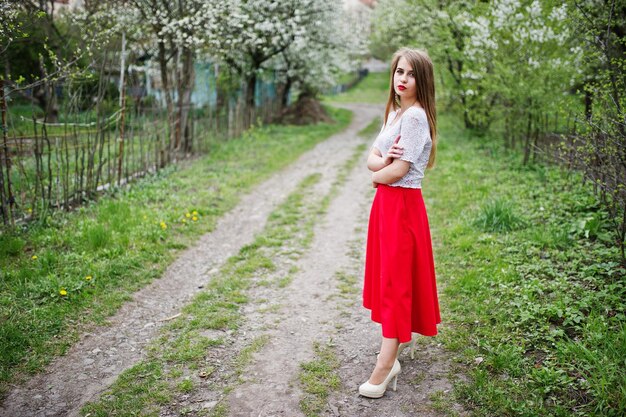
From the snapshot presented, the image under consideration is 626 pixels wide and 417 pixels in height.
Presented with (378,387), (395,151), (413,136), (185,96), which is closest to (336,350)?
(378,387)

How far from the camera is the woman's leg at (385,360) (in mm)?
3377

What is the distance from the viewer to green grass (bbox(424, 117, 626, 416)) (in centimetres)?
320

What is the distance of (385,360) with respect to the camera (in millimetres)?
3381

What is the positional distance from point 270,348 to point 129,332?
4.36ft

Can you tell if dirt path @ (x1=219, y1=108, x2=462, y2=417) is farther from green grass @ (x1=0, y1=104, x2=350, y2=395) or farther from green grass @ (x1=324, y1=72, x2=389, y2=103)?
green grass @ (x1=324, y1=72, x2=389, y2=103)

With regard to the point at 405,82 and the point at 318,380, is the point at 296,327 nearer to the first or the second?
the point at 318,380

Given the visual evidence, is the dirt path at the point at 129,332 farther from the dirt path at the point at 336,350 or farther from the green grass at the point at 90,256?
the dirt path at the point at 336,350

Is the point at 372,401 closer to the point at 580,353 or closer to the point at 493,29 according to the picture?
the point at 580,353

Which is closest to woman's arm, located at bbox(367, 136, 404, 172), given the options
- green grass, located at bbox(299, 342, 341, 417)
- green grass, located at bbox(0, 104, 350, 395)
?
green grass, located at bbox(299, 342, 341, 417)

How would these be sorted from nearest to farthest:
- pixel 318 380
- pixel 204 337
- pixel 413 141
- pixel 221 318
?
pixel 413 141 → pixel 318 380 → pixel 204 337 → pixel 221 318

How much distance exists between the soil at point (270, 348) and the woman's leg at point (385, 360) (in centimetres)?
15

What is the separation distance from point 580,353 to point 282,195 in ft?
20.9

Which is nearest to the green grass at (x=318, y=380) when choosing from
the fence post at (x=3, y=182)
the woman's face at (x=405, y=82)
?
the woman's face at (x=405, y=82)

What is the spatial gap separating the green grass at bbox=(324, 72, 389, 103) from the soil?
2698 cm
